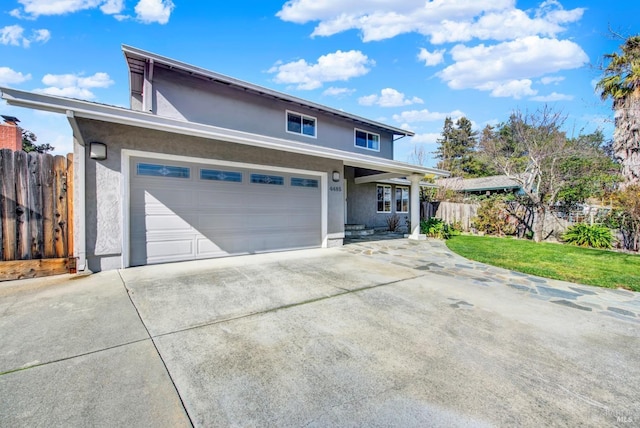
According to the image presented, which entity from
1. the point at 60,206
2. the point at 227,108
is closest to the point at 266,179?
the point at 227,108

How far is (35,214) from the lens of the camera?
4.80 metres

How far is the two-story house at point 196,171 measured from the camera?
509 cm

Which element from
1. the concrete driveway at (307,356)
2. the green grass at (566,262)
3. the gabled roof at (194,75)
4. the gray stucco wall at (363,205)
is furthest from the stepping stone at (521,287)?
the gabled roof at (194,75)

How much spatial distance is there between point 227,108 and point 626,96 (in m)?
17.2

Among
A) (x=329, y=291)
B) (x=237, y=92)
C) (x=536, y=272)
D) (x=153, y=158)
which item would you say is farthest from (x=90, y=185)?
(x=536, y=272)

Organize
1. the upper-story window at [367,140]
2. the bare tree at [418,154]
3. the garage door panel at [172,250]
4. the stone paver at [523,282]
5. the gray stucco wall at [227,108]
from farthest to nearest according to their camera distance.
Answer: the bare tree at [418,154]
the upper-story window at [367,140]
the gray stucco wall at [227,108]
the garage door panel at [172,250]
the stone paver at [523,282]

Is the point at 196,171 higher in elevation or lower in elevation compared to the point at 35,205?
higher

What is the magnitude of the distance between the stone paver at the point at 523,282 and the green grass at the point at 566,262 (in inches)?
17.2

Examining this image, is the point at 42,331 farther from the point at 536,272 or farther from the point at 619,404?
the point at 536,272

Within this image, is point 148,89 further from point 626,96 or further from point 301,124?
point 626,96

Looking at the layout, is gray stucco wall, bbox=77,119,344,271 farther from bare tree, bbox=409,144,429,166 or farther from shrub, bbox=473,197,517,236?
bare tree, bbox=409,144,429,166

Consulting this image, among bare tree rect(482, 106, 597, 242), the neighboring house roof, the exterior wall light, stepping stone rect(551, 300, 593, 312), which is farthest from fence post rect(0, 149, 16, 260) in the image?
the neighboring house roof

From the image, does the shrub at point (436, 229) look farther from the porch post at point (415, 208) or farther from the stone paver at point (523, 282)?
the stone paver at point (523, 282)

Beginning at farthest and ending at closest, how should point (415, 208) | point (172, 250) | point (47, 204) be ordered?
point (415, 208), point (172, 250), point (47, 204)
